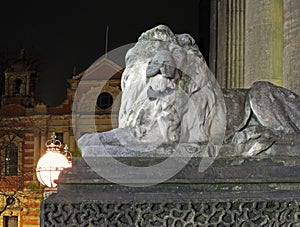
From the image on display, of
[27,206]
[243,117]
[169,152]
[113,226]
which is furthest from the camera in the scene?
[27,206]

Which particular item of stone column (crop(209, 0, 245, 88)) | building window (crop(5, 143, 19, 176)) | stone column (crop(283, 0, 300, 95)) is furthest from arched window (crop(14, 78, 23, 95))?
stone column (crop(283, 0, 300, 95))

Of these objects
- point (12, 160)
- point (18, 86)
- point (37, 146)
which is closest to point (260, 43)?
point (37, 146)

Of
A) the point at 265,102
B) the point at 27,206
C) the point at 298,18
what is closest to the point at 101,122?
the point at 27,206

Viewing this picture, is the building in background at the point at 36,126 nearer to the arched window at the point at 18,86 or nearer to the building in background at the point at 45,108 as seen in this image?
the building in background at the point at 45,108

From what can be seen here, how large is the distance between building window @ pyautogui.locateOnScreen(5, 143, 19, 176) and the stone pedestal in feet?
123

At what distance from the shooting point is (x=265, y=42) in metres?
15.8

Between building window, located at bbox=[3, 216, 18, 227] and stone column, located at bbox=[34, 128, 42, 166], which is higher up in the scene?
stone column, located at bbox=[34, 128, 42, 166]

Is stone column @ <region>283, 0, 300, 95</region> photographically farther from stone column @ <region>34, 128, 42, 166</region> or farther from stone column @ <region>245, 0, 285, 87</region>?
stone column @ <region>34, 128, 42, 166</region>

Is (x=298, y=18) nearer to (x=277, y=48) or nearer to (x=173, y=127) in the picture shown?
(x=277, y=48)

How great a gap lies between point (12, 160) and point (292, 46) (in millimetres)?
32463

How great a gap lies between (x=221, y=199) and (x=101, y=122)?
37.8 metres

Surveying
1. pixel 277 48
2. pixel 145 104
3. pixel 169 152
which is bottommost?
pixel 169 152

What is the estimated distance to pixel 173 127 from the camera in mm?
6758

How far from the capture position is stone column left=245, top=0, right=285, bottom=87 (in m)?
15.7
